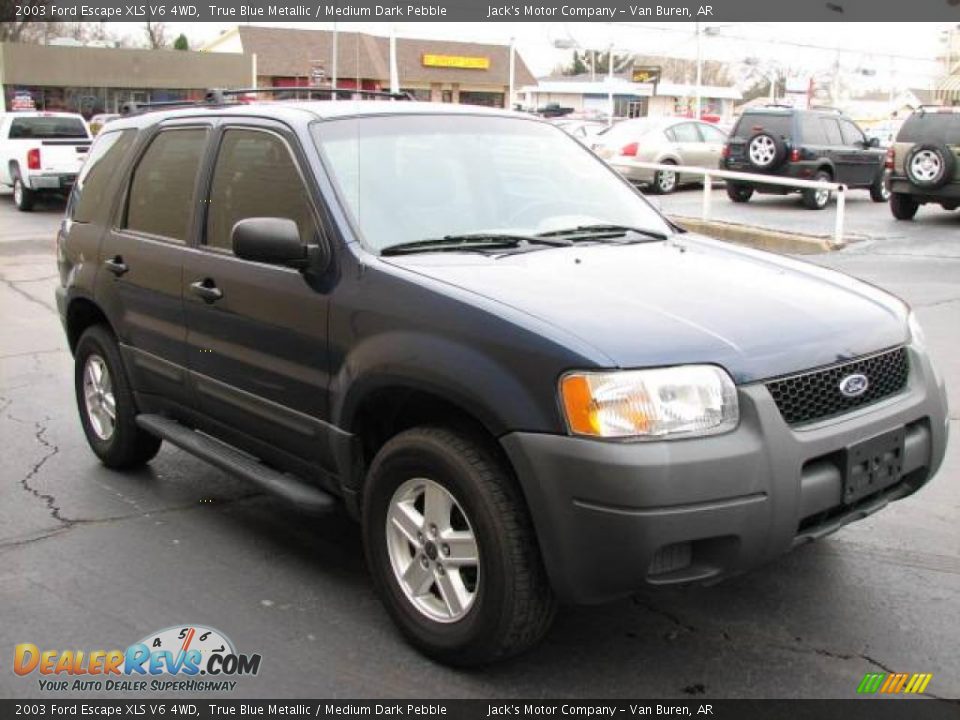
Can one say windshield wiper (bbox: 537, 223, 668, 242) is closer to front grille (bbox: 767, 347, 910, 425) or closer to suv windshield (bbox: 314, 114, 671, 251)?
suv windshield (bbox: 314, 114, 671, 251)

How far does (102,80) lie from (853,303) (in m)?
53.3

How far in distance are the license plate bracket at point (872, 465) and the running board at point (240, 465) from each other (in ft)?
6.14

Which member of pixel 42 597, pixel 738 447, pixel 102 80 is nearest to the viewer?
pixel 738 447

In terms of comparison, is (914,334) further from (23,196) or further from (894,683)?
(23,196)

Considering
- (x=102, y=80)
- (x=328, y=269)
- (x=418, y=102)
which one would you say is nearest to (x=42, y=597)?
(x=328, y=269)

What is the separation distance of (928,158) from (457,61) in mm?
52567

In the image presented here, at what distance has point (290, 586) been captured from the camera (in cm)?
399

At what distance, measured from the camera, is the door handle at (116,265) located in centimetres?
494

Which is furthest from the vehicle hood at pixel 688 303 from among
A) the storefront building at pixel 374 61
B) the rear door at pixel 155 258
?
the storefront building at pixel 374 61

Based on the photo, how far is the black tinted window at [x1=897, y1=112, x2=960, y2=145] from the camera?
50.5ft

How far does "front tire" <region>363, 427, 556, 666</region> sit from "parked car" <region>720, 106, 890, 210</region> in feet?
54.4

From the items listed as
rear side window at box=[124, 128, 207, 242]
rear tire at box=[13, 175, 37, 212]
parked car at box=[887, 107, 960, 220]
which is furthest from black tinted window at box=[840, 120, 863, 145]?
rear side window at box=[124, 128, 207, 242]

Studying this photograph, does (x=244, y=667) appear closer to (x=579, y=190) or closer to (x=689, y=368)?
(x=689, y=368)

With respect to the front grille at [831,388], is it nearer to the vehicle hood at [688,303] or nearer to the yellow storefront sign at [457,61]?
the vehicle hood at [688,303]
